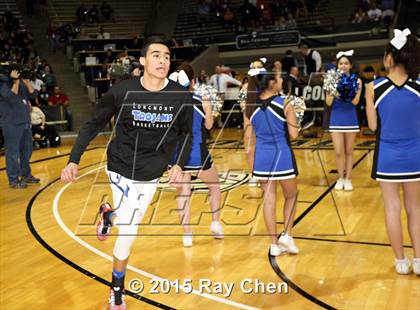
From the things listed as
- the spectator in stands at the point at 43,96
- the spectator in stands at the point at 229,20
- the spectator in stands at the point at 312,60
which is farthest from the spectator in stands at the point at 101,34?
the spectator in stands at the point at 312,60

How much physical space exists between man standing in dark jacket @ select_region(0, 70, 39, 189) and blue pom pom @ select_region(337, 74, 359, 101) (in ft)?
13.0

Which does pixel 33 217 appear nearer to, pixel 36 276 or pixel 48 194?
pixel 48 194

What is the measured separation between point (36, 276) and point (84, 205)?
92.4 inches

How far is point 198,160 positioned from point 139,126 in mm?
1397

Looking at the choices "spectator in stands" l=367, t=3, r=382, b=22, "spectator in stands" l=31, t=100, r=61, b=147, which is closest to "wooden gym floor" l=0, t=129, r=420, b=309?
"spectator in stands" l=31, t=100, r=61, b=147

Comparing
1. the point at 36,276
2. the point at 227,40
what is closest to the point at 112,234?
the point at 36,276

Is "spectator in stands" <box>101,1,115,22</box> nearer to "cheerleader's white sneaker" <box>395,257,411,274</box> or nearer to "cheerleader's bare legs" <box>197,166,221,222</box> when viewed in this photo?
"cheerleader's bare legs" <box>197,166,221,222</box>

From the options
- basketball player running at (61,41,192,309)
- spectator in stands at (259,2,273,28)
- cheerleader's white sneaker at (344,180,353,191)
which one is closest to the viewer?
basketball player running at (61,41,192,309)

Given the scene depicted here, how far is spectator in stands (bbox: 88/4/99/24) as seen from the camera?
18781mm

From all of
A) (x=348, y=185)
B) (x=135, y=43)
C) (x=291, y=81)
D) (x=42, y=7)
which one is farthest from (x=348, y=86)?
(x=42, y=7)

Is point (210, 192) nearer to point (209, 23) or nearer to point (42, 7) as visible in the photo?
point (209, 23)

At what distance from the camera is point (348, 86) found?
561 cm

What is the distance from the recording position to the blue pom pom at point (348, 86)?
5594 mm

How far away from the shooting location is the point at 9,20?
57.6 feet
